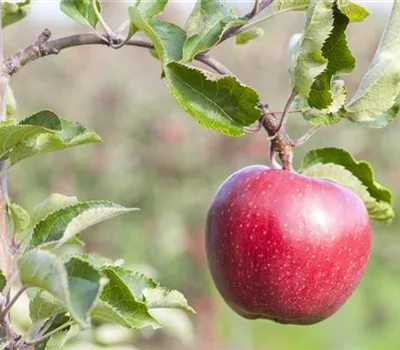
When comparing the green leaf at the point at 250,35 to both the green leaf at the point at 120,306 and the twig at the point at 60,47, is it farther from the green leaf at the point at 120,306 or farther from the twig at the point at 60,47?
the green leaf at the point at 120,306

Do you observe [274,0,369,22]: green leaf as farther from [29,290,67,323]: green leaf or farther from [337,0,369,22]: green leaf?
[29,290,67,323]: green leaf

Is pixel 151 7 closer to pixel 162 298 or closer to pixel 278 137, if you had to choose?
pixel 278 137

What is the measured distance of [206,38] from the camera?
35.8 inches

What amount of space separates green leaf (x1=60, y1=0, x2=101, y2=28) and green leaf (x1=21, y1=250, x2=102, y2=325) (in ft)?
1.41

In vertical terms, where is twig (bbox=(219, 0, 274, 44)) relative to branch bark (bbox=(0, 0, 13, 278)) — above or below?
above

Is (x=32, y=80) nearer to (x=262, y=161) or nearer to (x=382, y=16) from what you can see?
(x=262, y=161)

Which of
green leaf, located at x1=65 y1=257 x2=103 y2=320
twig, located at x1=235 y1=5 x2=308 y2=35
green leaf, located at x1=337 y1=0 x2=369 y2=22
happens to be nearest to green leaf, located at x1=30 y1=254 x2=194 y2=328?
green leaf, located at x1=65 y1=257 x2=103 y2=320

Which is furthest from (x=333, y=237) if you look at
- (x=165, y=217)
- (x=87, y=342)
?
(x=165, y=217)

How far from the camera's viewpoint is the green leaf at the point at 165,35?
90 centimetres

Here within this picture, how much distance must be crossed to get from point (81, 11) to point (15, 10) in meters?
0.11

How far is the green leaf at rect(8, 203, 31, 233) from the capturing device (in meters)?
0.97

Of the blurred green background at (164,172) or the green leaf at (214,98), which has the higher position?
the green leaf at (214,98)

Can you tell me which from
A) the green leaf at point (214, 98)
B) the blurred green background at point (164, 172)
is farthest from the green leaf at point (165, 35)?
the blurred green background at point (164, 172)

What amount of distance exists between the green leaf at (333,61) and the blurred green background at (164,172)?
4231 millimetres
